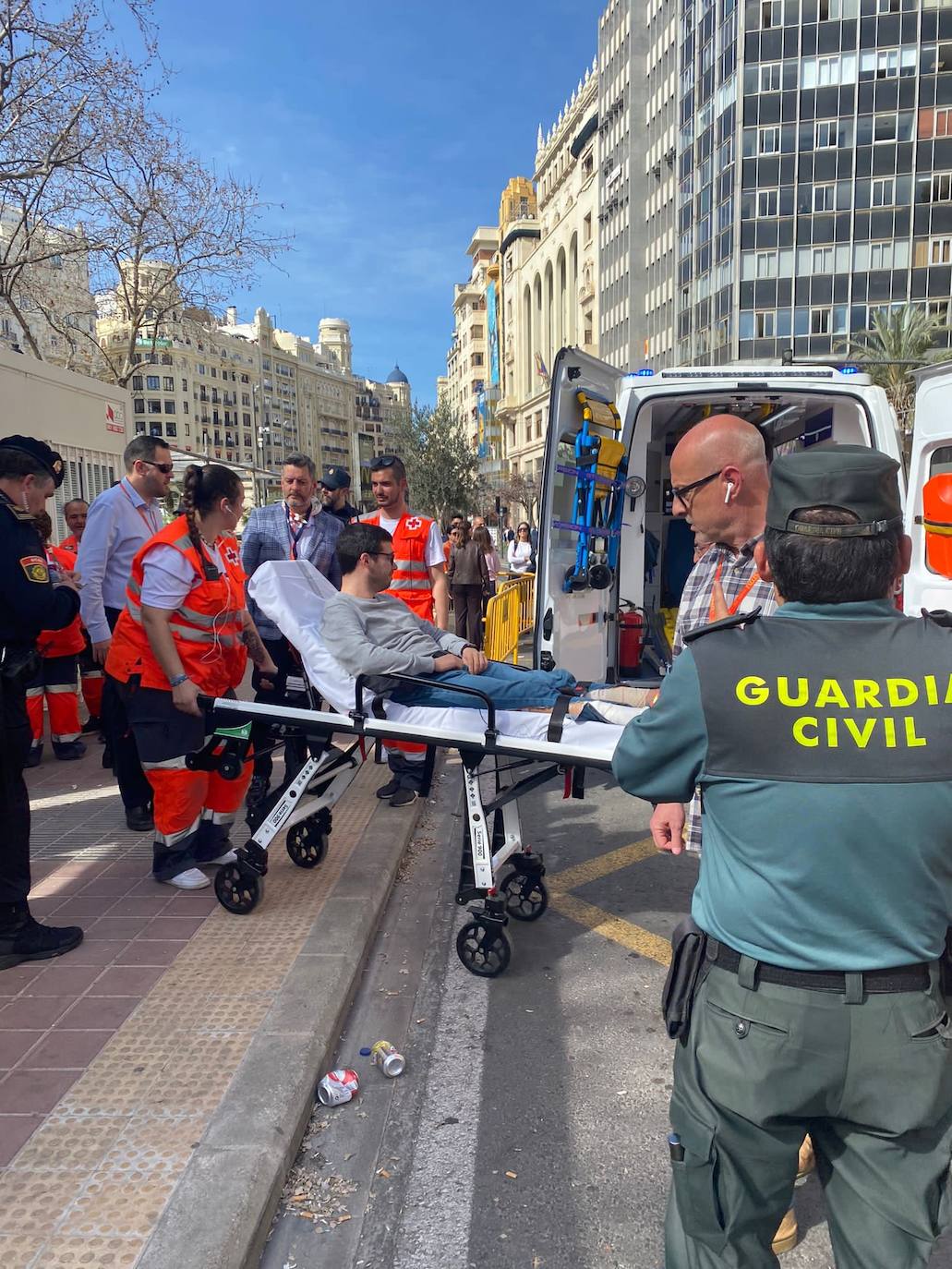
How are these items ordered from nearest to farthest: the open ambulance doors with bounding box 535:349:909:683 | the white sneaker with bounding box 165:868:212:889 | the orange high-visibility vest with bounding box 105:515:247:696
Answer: the orange high-visibility vest with bounding box 105:515:247:696 → the white sneaker with bounding box 165:868:212:889 → the open ambulance doors with bounding box 535:349:909:683

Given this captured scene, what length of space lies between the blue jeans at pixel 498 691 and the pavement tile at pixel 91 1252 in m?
2.05

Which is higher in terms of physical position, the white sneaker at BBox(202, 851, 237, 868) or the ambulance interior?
the ambulance interior

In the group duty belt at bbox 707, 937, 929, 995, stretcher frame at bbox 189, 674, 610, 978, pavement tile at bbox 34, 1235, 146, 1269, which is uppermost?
duty belt at bbox 707, 937, 929, 995

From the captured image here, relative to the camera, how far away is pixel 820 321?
45.6m

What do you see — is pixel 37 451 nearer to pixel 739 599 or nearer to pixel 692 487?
pixel 692 487

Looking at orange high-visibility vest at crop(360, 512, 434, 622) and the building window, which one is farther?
the building window

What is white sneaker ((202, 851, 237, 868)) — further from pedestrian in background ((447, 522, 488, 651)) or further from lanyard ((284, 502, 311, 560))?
pedestrian in background ((447, 522, 488, 651))

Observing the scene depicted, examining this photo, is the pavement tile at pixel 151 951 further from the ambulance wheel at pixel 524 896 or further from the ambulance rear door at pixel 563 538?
the ambulance rear door at pixel 563 538

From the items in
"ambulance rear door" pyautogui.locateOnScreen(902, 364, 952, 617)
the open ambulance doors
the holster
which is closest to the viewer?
the holster

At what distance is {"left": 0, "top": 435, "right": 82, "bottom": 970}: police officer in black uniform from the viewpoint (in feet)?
11.0

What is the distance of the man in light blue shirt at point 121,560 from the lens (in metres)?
4.96

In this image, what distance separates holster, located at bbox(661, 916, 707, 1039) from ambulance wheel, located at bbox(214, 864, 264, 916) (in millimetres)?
2723

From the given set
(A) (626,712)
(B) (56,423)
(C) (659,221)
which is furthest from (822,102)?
(A) (626,712)

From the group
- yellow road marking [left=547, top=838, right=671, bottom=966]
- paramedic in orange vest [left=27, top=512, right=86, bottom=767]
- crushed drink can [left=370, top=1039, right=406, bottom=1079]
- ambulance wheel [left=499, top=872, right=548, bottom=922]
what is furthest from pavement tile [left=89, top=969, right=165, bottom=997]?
paramedic in orange vest [left=27, top=512, right=86, bottom=767]
